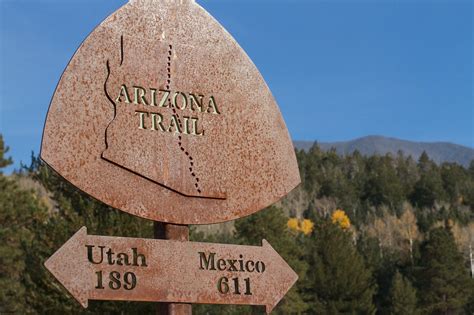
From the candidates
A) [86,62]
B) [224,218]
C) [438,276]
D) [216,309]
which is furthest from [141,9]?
[438,276]

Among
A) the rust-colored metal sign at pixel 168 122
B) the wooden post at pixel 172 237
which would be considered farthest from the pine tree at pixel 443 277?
the wooden post at pixel 172 237

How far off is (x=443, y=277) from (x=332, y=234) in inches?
287

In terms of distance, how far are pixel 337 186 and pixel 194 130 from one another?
8116 centimetres

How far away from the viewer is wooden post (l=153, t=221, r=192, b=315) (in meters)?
5.05

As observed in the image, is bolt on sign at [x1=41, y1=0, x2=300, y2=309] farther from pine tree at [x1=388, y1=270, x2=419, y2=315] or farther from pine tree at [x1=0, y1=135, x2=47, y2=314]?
pine tree at [x1=388, y1=270, x2=419, y2=315]

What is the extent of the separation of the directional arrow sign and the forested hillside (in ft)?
45.2

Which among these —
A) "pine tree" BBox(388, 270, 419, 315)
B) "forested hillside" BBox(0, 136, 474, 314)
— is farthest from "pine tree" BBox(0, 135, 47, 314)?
"pine tree" BBox(388, 270, 419, 315)

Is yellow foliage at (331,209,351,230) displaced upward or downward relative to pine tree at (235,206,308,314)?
upward

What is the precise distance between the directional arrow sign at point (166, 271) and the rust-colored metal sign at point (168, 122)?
21 cm

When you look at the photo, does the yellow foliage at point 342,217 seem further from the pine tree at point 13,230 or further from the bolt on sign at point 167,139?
the bolt on sign at point 167,139

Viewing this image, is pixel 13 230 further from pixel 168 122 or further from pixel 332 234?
pixel 168 122

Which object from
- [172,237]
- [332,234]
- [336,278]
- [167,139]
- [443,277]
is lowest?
[172,237]

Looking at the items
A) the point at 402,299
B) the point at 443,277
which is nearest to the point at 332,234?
the point at 402,299

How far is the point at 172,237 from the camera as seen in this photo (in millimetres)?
5168
